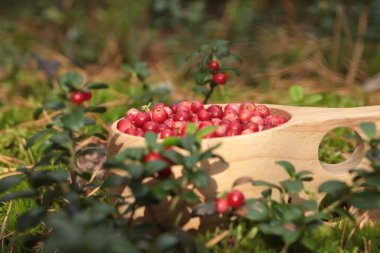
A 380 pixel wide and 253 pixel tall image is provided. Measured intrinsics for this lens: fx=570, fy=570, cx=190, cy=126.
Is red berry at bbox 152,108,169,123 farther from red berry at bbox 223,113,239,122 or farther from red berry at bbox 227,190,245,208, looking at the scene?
red berry at bbox 227,190,245,208

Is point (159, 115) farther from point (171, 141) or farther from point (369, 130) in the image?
point (369, 130)

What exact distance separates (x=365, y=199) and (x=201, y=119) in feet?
2.60

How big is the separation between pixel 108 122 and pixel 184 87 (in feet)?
4.02

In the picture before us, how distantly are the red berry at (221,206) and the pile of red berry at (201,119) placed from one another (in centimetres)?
28

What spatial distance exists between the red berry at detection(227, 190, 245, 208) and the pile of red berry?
0.26 meters

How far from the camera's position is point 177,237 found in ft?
Answer: 5.82

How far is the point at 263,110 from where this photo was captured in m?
2.50

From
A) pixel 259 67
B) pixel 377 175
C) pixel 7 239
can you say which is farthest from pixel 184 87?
pixel 377 175

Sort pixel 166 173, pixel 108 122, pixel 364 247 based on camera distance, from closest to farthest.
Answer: pixel 166 173, pixel 364 247, pixel 108 122

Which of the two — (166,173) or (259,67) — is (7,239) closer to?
(166,173)

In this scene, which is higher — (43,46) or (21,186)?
(43,46)

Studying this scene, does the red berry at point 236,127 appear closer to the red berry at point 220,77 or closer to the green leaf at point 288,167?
the green leaf at point 288,167

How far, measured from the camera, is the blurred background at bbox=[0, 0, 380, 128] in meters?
4.34

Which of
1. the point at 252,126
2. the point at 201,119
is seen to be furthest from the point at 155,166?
the point at 201,119
